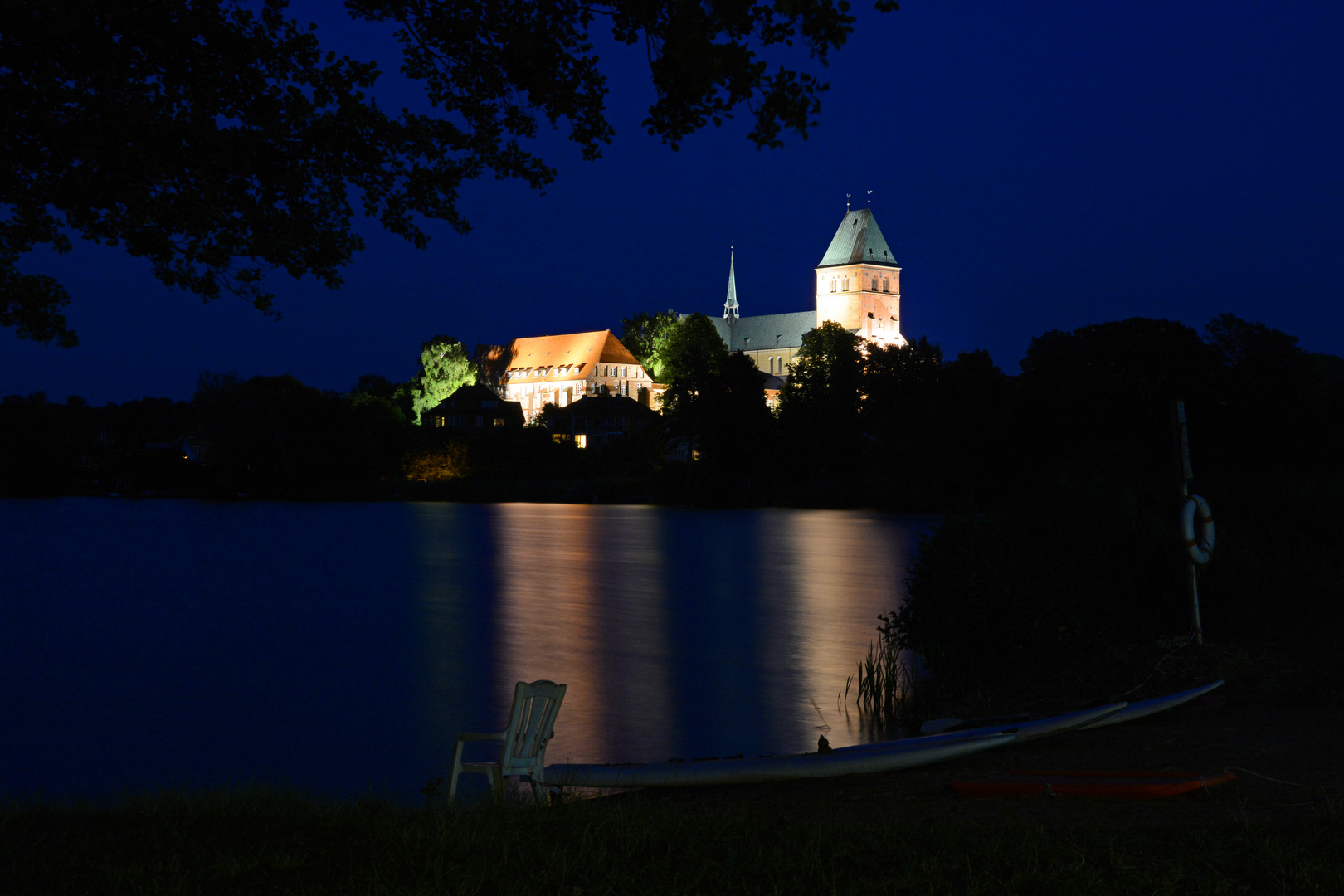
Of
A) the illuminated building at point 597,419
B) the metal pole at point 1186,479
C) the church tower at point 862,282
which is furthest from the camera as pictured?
the church tower at point 862,282

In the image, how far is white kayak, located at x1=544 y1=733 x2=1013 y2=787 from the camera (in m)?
8.28

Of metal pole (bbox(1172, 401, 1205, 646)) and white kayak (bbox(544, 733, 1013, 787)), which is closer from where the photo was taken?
white kayak (bbox(544, 733, 1013, 787))

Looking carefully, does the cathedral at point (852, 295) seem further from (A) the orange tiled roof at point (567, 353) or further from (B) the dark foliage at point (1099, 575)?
(B) the dark foliage at point (1099, 575)

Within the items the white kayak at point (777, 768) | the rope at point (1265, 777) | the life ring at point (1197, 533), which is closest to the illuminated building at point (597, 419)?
the life ring at point (1197, 533)

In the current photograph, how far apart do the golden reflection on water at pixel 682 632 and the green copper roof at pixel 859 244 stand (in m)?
112

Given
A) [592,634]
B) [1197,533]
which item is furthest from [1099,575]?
[592,634]

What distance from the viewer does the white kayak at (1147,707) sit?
942 cm

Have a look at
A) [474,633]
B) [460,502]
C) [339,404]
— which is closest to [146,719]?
[474,633]

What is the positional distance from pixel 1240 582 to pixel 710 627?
44.1 feet

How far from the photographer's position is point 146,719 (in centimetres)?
1574

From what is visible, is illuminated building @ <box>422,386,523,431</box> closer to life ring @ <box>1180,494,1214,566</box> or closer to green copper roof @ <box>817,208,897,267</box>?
green copper roof @ <box>817,208,897,267</box>

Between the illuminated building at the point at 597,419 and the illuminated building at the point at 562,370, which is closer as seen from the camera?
the illuminated building at the point at 597,419

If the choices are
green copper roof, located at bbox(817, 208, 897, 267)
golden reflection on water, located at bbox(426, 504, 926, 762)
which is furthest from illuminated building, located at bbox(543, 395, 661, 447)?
golden reflection on water, located at bbox(426, 504, 926, 762)

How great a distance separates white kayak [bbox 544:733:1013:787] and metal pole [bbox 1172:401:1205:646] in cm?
443
